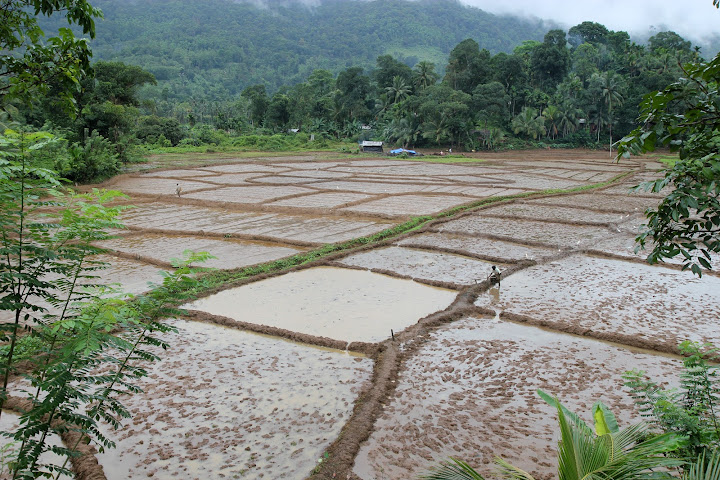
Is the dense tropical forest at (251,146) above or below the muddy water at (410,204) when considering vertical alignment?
above

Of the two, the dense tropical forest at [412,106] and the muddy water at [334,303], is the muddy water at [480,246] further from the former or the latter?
the dense tropical forest at [412,106]

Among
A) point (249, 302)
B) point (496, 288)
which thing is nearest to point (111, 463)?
point (249, 302)

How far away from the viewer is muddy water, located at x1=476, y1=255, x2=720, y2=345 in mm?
7875

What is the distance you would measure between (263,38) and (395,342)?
157295 millimetres

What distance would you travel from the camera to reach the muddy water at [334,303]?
27.0ft

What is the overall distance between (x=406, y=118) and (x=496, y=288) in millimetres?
42138

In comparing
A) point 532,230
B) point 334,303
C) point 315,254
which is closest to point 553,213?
point 532,230

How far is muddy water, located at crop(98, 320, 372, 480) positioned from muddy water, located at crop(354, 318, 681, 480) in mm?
629

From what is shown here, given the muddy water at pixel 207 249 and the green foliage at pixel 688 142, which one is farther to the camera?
the muddy water at pixel 207 249

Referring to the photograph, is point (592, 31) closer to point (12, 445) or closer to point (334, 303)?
point (334, 303)

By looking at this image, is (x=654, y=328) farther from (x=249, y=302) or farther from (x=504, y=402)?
(x=249, y=302)

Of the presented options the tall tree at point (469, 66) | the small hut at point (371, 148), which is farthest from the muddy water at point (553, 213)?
the tall tree at point (469, 66)

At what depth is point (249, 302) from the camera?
9414 millimetres

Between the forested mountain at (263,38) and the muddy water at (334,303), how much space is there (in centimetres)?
8225
